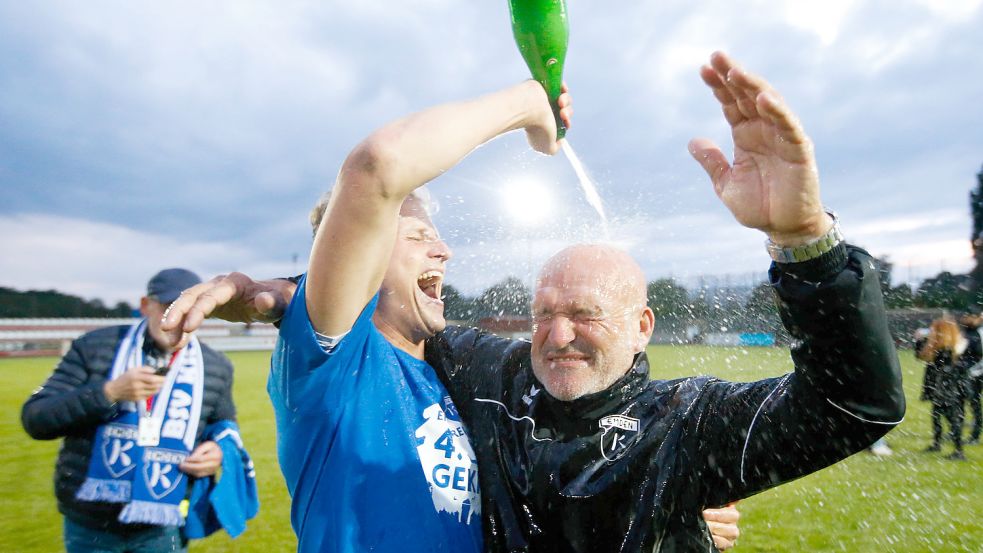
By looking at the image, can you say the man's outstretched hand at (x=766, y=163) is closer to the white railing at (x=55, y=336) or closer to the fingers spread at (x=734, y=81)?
the fingers spread at (x=734, y=81)

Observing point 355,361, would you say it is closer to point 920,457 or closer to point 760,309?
point 760,309

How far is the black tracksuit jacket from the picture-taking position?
61.1 inches

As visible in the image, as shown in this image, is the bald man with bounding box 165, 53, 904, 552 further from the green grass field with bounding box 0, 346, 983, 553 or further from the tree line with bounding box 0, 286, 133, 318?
the tree line with bounding box 0, 286, 133, 318

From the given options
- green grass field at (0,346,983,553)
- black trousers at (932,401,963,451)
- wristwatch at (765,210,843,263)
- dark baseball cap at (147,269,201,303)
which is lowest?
green grass field at (0,346,983,553)

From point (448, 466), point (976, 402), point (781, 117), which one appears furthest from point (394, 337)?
point (976, 402)

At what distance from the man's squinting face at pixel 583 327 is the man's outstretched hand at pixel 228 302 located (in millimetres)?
946

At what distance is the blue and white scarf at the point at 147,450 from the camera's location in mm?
3598

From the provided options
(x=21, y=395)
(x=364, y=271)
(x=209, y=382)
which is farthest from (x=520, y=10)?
(x=21, y=395)

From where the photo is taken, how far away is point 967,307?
8.84m

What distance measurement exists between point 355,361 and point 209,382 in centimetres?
275

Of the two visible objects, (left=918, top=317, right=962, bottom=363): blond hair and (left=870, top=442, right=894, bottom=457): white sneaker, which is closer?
(left=918, top=317, right=962, bottom=363): blond hair

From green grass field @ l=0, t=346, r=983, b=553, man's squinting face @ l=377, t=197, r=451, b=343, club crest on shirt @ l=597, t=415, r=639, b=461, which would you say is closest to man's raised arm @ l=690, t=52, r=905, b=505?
club crest on shirt @ l=597, t=415, r=639, b=461

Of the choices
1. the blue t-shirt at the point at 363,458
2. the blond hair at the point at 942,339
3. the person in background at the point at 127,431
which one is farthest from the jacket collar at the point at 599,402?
the blond hair at the point at 942,339

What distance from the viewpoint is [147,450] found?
12.5ft
